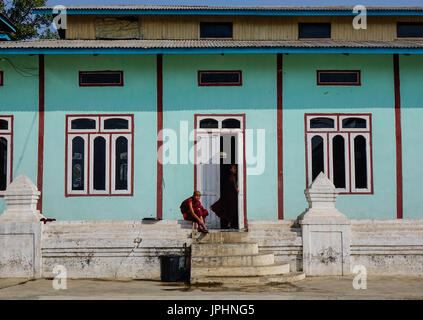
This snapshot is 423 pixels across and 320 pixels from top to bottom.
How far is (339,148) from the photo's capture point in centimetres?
1449

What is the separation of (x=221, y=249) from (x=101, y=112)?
16.8 feet

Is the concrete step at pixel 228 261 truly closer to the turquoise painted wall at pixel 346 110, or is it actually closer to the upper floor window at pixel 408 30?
the turquoise painted wall at pixel 346 110

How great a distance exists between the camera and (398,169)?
47.1 ft

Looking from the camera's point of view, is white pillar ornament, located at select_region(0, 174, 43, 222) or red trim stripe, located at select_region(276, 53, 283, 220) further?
red trim stripe, located at select_region(276, 53, 283, 220)

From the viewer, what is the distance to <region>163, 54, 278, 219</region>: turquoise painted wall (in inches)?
560

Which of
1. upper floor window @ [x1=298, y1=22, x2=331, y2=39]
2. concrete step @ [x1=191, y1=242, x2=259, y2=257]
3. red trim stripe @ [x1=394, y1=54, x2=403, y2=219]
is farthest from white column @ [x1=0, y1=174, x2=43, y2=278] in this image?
upper floor window @ [x1=298, y1=22, x2=331, y2=39]

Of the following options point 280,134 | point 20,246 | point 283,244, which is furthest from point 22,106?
point 283,244

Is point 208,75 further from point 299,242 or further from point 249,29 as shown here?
point 299,242

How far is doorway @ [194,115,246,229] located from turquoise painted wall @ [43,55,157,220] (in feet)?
3.81

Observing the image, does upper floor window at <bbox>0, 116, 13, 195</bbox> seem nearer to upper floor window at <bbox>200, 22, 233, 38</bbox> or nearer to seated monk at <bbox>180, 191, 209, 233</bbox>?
seated monk at <bbox>180, 191, 209, 233</bbox>

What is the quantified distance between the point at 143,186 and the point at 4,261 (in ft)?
12.8

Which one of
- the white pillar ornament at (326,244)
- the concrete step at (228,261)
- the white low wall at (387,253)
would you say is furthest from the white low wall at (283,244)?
the white low wall at (387,253)

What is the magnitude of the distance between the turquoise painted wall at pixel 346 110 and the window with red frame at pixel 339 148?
0.16 metres
